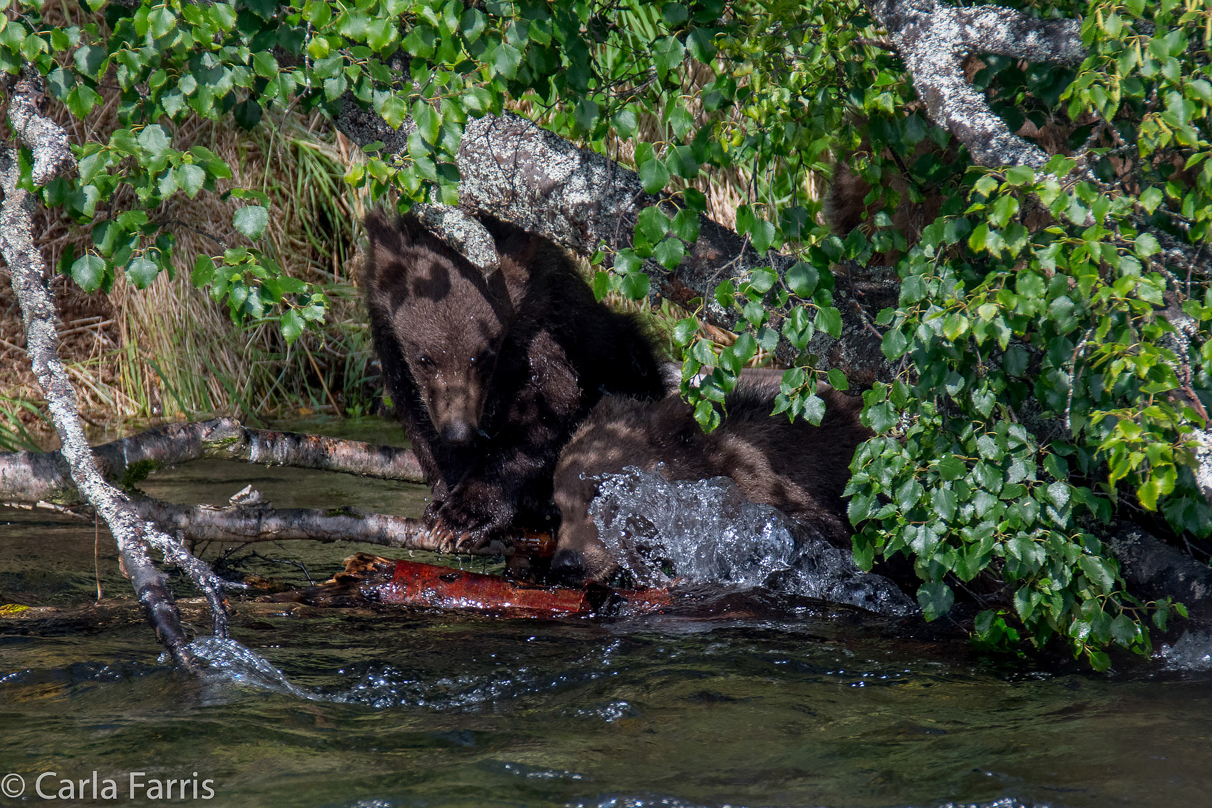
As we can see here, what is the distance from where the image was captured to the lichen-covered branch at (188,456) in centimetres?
406

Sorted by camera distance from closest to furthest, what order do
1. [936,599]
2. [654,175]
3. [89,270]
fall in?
[654,175] < [89,270] < [936,599]

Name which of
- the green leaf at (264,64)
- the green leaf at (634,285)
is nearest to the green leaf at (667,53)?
the green leaf at (634,285)

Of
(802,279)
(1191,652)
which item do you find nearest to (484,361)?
(802,279)

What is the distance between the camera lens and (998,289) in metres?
2.36

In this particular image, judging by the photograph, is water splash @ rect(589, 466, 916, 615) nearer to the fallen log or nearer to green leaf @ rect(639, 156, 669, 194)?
the fallen log

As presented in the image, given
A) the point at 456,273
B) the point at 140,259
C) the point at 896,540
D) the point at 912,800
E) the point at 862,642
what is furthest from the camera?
the point at 456,273

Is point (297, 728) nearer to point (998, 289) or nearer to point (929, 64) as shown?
point (998, 289)

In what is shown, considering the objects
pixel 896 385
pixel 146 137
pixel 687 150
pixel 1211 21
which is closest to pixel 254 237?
pixel 146 137

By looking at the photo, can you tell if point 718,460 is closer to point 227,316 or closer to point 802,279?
point 802,279

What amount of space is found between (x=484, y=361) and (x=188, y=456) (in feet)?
4.11

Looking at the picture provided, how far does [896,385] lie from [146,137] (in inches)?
74.3

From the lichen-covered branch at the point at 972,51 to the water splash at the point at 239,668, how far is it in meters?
2.24

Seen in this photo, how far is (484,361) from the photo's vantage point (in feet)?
15.3

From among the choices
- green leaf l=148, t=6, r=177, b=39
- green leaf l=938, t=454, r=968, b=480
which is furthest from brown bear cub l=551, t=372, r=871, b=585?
green leaf l=148, t=6, r=177, b=39
